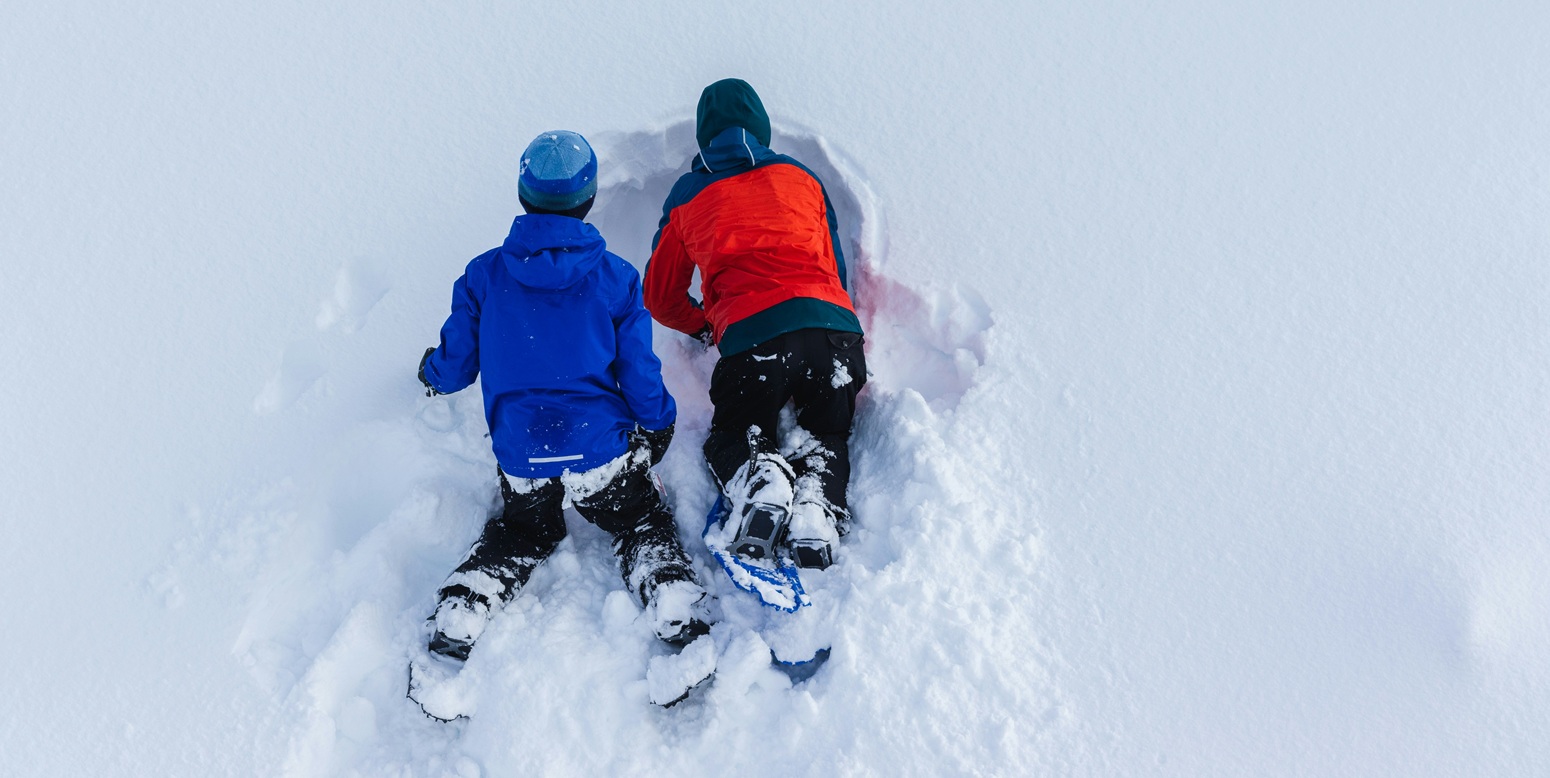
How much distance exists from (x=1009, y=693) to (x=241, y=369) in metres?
2.14

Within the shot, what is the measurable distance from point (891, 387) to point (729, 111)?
3.08 feet

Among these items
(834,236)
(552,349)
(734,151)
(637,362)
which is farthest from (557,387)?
(834,236)

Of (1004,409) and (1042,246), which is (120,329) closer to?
(1004,409)

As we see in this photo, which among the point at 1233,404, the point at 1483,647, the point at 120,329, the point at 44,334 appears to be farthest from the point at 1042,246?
the point at 44,334

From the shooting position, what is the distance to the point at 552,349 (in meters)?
1.81

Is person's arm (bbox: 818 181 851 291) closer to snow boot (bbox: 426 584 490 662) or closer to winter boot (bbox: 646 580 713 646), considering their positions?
winter boot (bbox: 646 580 713 646)

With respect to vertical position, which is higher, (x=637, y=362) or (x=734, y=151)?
(x=734, y=151)

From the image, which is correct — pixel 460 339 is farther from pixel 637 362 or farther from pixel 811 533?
pixel 811 533

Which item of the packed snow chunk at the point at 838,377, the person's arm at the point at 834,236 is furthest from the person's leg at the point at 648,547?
the person's arm at the point at 834,236

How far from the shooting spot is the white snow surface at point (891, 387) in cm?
177

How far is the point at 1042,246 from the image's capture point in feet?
7.57

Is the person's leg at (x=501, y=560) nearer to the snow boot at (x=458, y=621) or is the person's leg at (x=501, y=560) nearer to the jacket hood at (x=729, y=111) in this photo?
the snow boot at (x=458, y=621)

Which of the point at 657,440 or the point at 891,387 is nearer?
the point at 657,440

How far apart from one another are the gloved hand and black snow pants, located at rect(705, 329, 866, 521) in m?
0.12
